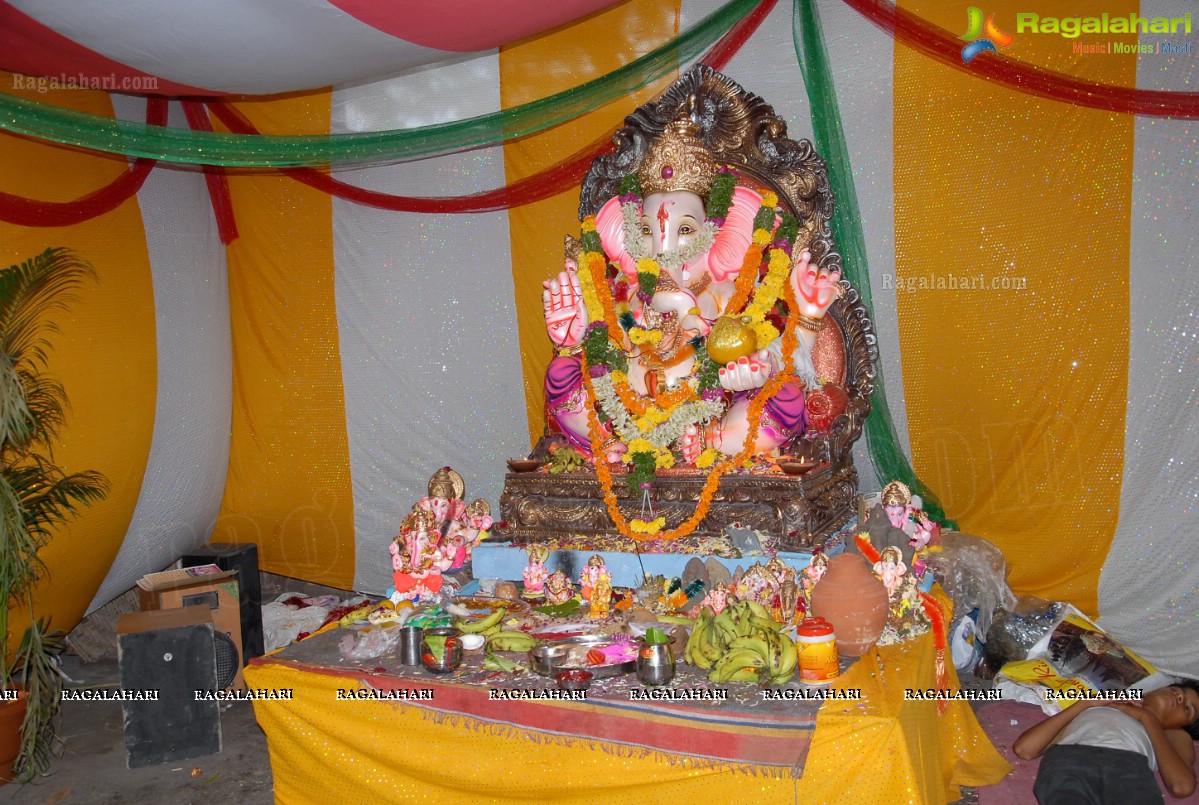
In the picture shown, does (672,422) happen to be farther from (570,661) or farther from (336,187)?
(336,187)

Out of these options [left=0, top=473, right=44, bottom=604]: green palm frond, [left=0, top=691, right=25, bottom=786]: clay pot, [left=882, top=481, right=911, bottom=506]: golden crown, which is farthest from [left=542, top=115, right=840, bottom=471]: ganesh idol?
[left=0, top=691, right=25, bottom=786]: clay pot

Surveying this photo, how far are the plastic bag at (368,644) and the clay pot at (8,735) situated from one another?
1552 millimetres

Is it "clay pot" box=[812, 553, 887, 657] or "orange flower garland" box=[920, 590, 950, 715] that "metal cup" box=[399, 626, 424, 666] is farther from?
"orange flower garland" box=[920, 590, 950, 715]

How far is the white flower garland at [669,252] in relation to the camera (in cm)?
518

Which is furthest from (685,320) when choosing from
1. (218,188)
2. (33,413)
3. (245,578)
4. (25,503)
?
(218,188)

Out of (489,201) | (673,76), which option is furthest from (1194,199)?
(489,201)

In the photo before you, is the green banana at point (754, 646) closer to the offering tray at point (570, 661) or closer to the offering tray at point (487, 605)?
the offering tray at point (570, 661)

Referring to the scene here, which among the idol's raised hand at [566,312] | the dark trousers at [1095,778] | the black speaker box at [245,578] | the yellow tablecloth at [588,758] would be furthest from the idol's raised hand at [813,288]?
the black speaker box at [245,578]

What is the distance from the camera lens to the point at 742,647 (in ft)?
10.9

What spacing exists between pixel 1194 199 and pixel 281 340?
538 cm

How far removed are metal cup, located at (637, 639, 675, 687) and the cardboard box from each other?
2732mm

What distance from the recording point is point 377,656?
3.72m

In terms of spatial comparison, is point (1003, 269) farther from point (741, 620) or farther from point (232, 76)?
point (232, 76)

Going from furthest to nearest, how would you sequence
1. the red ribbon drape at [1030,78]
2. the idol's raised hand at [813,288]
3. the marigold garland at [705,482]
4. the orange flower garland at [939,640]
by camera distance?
the idol's raised hand at [813,288], the marigold garland at [705,482], the red ribbon drape at [1030,78], the orange flower garland at [939,640]
